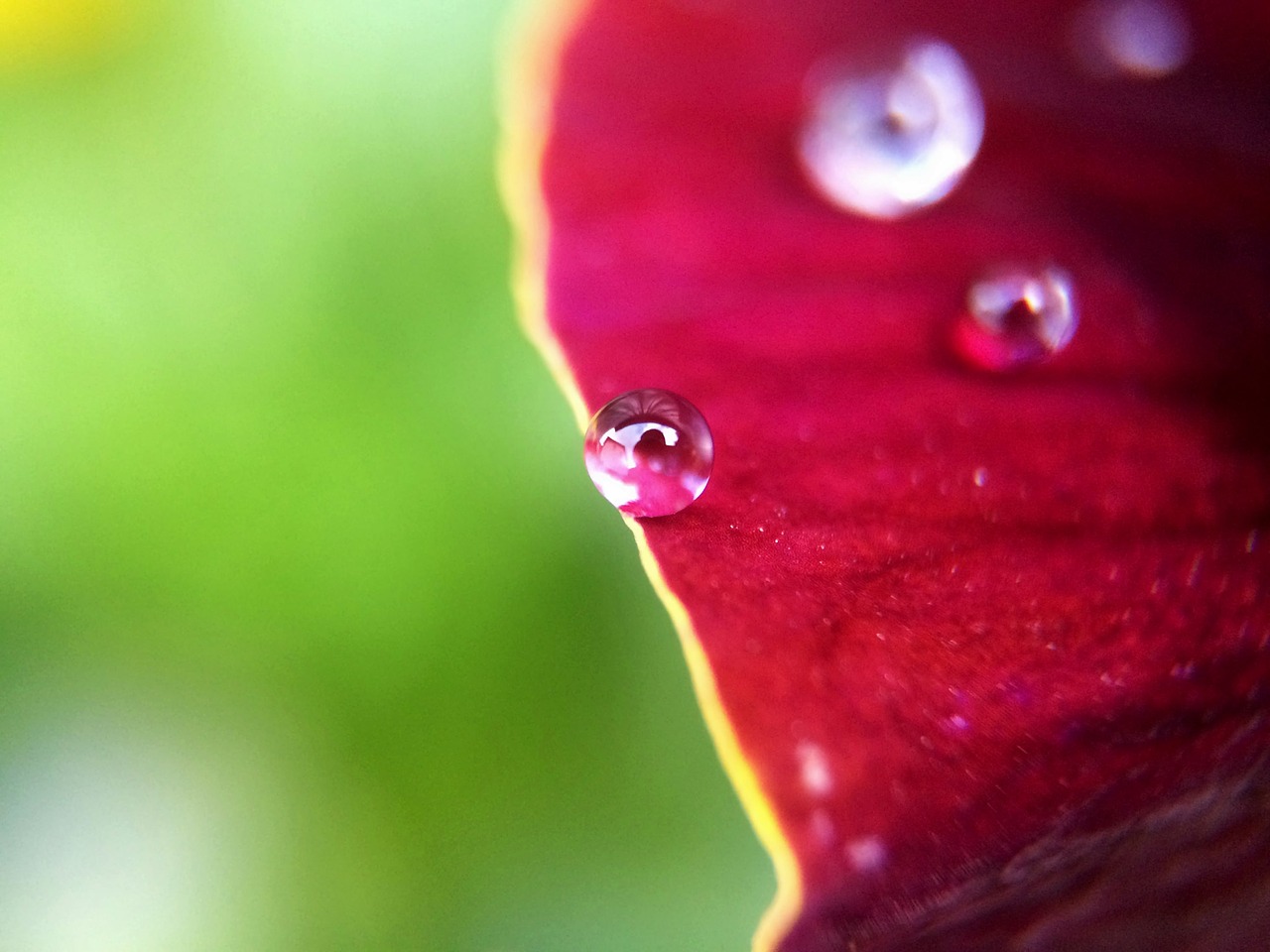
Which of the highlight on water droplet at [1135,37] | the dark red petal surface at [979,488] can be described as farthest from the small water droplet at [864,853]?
the highlight on water droplet at [1135,37]

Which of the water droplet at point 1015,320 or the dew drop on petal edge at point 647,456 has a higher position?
the water droplet at point 1015,320

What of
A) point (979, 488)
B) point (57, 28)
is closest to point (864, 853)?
point (979, 488)

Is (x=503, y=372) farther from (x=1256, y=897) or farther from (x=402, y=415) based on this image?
(x=1256, y=897)

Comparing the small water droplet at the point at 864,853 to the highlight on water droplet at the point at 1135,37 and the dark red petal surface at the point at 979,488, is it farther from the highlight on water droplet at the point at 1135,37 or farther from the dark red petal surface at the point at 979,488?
the highlight on water droplet at the point at 1135,37

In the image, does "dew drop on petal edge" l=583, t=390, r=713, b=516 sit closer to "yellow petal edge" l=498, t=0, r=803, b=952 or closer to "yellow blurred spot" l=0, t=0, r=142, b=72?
"yellow petal edge" l=498, t=0, r=803, b=952

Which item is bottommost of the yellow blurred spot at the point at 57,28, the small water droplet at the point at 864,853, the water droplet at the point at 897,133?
the small water droplet at the point at 864,853

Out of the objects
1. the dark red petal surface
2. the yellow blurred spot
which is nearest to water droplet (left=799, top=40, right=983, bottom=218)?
the dark red petal surface

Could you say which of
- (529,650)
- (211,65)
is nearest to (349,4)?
(211,65)
